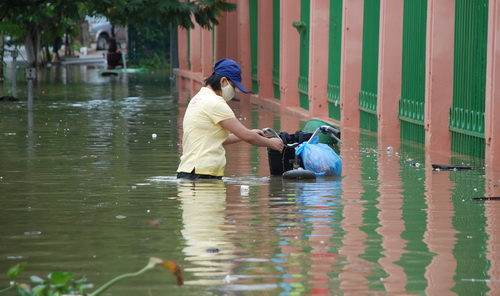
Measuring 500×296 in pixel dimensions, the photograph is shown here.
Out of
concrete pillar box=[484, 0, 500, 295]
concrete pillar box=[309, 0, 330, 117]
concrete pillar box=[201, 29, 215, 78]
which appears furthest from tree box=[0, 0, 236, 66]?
concrete pillar box=[484, 0, 500, 295]

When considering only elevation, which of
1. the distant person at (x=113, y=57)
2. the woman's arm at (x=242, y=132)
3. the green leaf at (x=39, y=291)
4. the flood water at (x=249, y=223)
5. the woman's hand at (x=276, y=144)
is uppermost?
the woman's arm at (x=242, y=132)

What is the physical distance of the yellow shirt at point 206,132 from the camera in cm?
1087

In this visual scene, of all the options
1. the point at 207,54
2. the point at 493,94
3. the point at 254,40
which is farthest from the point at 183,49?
the point at 493,94

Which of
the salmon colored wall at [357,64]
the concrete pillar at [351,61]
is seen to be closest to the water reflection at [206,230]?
the salmon colored wall at [357,64]

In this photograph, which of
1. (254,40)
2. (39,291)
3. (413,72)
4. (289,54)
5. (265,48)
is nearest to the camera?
(39,291)

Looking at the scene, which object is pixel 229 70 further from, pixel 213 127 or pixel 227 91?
pixel 213 127

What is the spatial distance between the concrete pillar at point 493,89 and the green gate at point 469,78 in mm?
781

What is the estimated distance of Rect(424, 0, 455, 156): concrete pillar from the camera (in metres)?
15.0

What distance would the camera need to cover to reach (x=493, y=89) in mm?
12719

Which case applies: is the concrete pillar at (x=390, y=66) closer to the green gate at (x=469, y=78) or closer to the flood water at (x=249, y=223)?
the flood water at (x=249, y=223)

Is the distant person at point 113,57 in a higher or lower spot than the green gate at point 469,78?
lower

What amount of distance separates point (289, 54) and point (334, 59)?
331 centimetres

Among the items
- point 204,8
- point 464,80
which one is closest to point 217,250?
point 464,80

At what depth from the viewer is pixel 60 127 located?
18.8 m
